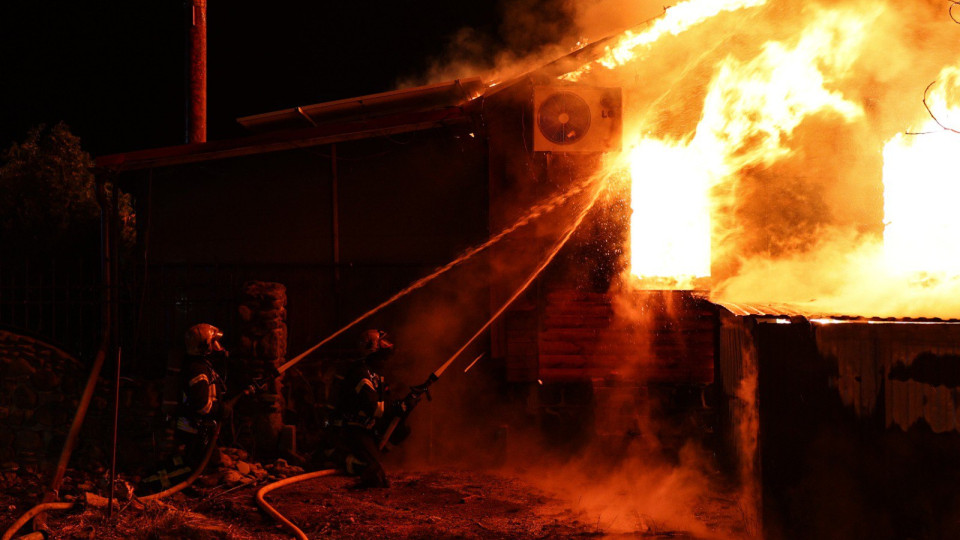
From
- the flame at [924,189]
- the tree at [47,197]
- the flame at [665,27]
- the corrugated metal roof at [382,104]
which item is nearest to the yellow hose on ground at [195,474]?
the corrugated metal roof at [382,104]

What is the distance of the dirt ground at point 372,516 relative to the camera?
6.64 meters

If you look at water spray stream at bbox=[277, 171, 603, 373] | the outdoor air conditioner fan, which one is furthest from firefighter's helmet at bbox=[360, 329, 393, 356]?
the outdoor air conditioner fan

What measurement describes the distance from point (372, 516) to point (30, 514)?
305 centimetres

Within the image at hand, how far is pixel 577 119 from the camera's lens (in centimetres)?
946

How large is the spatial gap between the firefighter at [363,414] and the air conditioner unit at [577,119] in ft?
11.3

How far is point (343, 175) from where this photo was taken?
10.5 metres

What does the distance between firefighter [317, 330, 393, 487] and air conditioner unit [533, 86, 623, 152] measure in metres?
3.46

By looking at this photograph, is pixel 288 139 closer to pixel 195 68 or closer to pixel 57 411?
pixel 57 411

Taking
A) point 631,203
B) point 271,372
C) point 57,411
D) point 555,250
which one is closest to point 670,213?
point 631,203

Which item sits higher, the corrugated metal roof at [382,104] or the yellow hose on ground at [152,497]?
the corrugated metal roof at [382,104]

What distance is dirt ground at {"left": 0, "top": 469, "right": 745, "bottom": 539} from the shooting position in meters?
6.64

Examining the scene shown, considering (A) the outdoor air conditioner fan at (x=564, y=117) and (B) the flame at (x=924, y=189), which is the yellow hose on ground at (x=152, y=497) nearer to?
(A) the outdoor air conditioner fan at (x=564, y=117)

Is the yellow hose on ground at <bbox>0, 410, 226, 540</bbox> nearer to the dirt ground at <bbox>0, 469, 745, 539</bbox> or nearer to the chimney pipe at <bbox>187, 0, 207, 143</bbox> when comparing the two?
the dirt ground at <bbox>0, 469, 745, 539</bbox>

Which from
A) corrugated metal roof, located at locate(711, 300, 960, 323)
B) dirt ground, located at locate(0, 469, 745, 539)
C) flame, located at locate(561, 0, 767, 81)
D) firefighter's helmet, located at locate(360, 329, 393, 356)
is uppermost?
flame, located at locate(561, 0, 767, 81)
